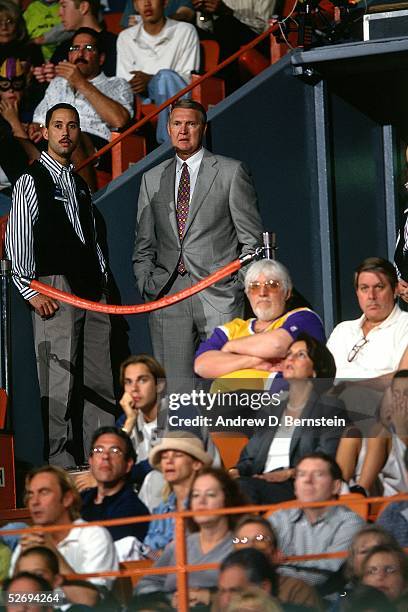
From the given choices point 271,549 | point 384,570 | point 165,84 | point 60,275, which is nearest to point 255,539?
point 271,549

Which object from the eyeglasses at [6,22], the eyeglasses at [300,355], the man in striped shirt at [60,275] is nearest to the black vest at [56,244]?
the man in striped shirt at [60,275]

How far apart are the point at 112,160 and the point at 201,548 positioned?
4.15 m

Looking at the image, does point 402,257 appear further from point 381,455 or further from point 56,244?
point 381,455

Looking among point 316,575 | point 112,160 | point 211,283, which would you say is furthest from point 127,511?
point 112,160

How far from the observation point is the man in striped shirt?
29.3 ft

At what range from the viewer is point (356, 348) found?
25.7 ft

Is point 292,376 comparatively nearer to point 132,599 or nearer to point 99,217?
point 132,599

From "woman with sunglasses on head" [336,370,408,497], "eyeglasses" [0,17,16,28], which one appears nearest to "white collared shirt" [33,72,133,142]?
"eyeglasses" [0,17,16,28]

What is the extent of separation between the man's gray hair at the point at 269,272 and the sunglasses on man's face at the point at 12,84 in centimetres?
379

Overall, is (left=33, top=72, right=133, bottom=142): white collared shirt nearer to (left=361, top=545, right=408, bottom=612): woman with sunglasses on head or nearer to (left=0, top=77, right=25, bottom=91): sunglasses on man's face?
(left=0, top=77, right=25, bottom=91): sunglasses on man's face

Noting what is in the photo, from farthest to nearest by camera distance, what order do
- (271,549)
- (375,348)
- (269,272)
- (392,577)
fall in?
(269,272) → (375,348) → (271,549) → (392,577)

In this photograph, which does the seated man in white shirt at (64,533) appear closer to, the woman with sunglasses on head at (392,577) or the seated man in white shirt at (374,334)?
the woman with sunglasses on head at (392,577)

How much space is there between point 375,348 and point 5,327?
2212 mm

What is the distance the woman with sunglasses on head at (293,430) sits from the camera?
7.00m
